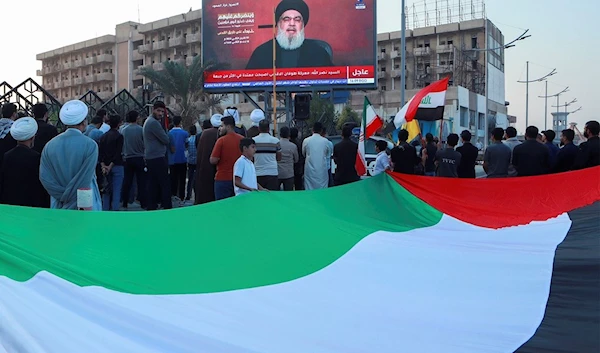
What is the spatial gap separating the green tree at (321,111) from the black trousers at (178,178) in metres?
32.2

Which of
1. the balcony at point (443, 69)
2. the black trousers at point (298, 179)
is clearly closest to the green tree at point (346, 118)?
the balcony at point (443, 69)

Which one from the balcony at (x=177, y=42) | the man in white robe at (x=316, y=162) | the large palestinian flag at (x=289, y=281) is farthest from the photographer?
the balcony at (x=177, y=42)

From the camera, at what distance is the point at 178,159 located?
41.4 feet

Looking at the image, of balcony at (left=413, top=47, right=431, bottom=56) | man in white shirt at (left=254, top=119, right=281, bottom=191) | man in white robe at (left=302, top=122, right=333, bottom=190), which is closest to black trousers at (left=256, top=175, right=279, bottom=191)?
man in white shirt at (left=254, top=119, right=281, bottom=191)

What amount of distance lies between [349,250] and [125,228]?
179 cm

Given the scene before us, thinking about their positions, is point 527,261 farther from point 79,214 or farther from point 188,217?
point 79,214

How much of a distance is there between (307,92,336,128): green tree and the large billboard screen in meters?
16.3

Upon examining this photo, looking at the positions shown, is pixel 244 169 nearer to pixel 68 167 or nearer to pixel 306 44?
pixel 68 167

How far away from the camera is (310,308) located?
352cm

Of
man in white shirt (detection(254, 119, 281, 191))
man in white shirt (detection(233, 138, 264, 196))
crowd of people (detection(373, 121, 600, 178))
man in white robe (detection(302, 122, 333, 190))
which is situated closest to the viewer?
man in white shirt (detection(233, 138, 264, 196))

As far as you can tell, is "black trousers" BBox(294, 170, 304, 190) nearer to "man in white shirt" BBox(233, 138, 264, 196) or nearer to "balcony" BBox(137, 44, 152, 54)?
"man in white shirt" BBox(233, 138, 264, 196)

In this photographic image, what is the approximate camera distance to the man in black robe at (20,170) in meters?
5.65

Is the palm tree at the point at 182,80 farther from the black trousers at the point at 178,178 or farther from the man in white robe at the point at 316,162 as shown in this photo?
the man in white robe at the point at 316,162

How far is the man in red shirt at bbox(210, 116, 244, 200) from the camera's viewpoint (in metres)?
8.30
